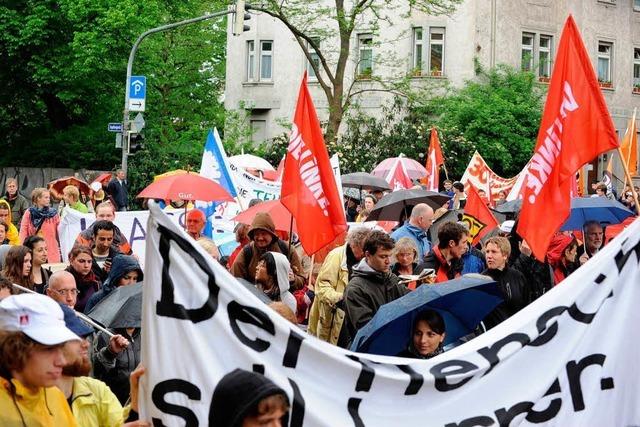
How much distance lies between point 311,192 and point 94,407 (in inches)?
223

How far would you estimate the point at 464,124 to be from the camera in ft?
134

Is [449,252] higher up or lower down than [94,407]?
higher up

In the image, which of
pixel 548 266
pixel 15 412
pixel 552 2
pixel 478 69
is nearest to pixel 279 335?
pixel 15 412

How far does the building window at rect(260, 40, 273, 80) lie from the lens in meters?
48.3

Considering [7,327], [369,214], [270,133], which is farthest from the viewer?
[270,133]

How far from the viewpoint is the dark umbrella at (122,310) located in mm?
7605

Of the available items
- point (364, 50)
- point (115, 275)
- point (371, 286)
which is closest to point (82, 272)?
point (115, 275)

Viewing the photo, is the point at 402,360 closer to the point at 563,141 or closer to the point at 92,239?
the point at 563,141

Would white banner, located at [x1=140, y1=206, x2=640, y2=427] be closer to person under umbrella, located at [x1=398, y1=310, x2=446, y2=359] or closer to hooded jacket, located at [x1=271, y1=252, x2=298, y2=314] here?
person under umbrella, located at [x1=398, y1=310, x2=446, y2=359]

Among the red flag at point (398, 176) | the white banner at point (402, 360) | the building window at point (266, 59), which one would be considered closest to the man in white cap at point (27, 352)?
the white banner at point (402, 360)

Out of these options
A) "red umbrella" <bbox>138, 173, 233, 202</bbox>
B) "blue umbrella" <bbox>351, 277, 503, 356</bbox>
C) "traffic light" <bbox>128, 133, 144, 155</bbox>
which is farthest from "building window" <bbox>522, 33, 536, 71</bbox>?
"blue umbrella" <bbox>351, 277, 503, 356</bbox>

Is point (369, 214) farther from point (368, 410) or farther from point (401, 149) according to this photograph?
point (401, 149)

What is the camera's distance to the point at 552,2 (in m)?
45.9

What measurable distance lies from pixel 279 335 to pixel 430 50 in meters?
39.4
